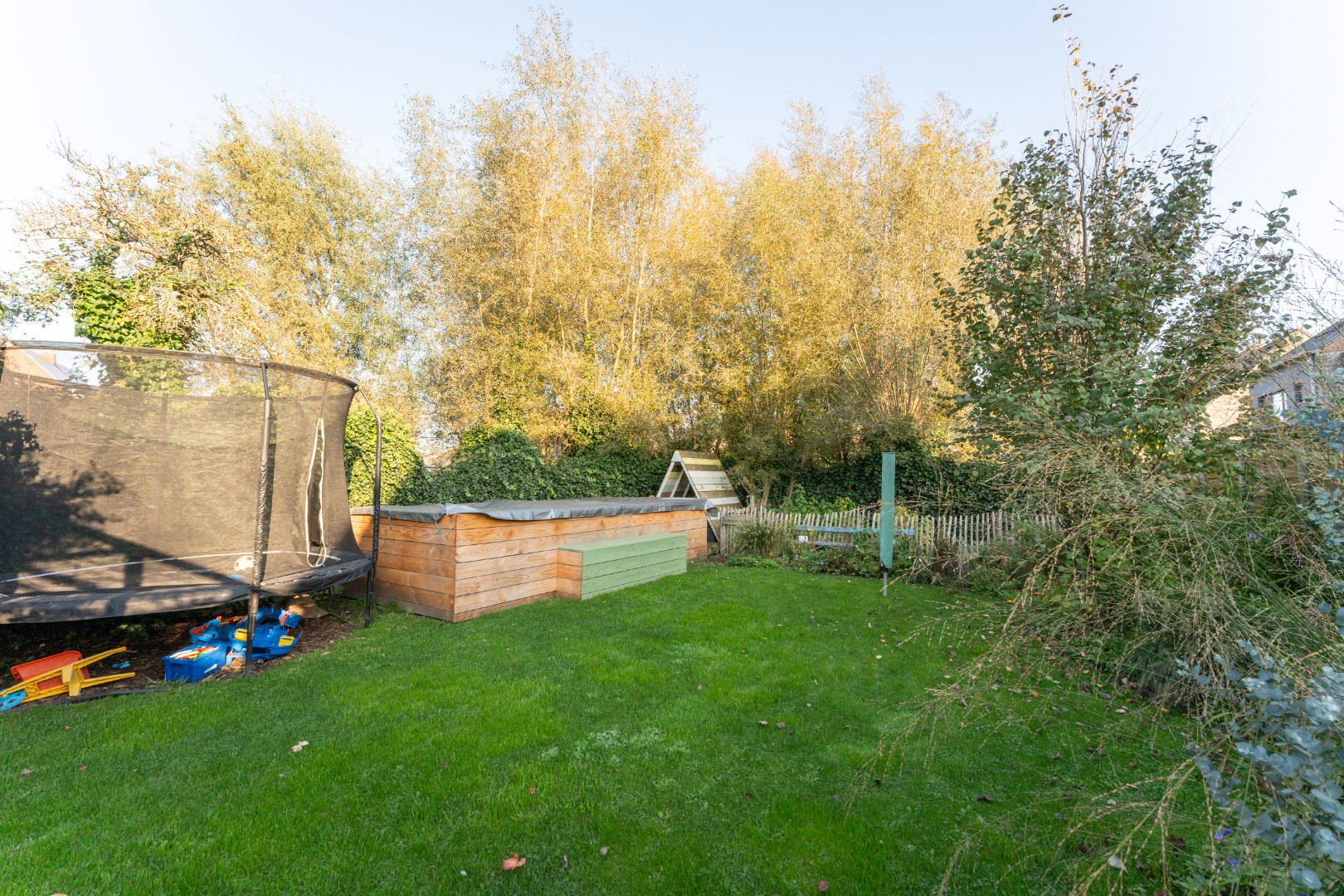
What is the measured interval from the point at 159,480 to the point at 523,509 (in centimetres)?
283

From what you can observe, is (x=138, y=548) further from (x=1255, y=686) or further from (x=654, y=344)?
(x=654, y=344)

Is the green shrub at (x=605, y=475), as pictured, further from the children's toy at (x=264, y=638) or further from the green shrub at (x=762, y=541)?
the children's toy at (x=264, y=638)

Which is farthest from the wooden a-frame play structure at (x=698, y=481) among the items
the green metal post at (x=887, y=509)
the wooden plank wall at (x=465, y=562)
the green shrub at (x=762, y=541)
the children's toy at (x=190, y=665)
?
the children's toy at (x=190, y=665)

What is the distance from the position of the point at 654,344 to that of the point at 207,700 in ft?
27.1

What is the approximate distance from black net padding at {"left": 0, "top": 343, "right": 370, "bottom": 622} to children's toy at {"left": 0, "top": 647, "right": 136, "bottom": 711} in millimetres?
344

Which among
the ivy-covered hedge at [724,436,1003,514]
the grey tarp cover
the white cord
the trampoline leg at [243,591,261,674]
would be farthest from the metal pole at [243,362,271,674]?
the ivy-covered hedge at [724,436,1003,514]

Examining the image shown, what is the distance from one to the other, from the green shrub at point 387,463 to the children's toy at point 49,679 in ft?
→ 14.3

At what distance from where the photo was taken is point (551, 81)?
31.9 ft

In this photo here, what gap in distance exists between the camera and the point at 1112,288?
3736mm

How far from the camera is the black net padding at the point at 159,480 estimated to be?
3.79 metres

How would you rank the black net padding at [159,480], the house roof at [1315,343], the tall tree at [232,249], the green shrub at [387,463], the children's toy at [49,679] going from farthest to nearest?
the green shrub at [387,463] → the tall tree at [232,249] → the black net padding at [159,480] → the children's toy at [49,679] → the house roof at [1315,343]

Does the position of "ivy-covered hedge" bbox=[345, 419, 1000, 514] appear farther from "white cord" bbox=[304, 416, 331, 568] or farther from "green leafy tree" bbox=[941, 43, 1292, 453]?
"green leafy tree" bbox=[941, 43, 1292, 453]

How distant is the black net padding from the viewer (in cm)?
379

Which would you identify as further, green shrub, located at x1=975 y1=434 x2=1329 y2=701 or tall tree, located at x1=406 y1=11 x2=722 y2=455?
tall tree, located at x1=406 y1=11 x2=722 y2=455
